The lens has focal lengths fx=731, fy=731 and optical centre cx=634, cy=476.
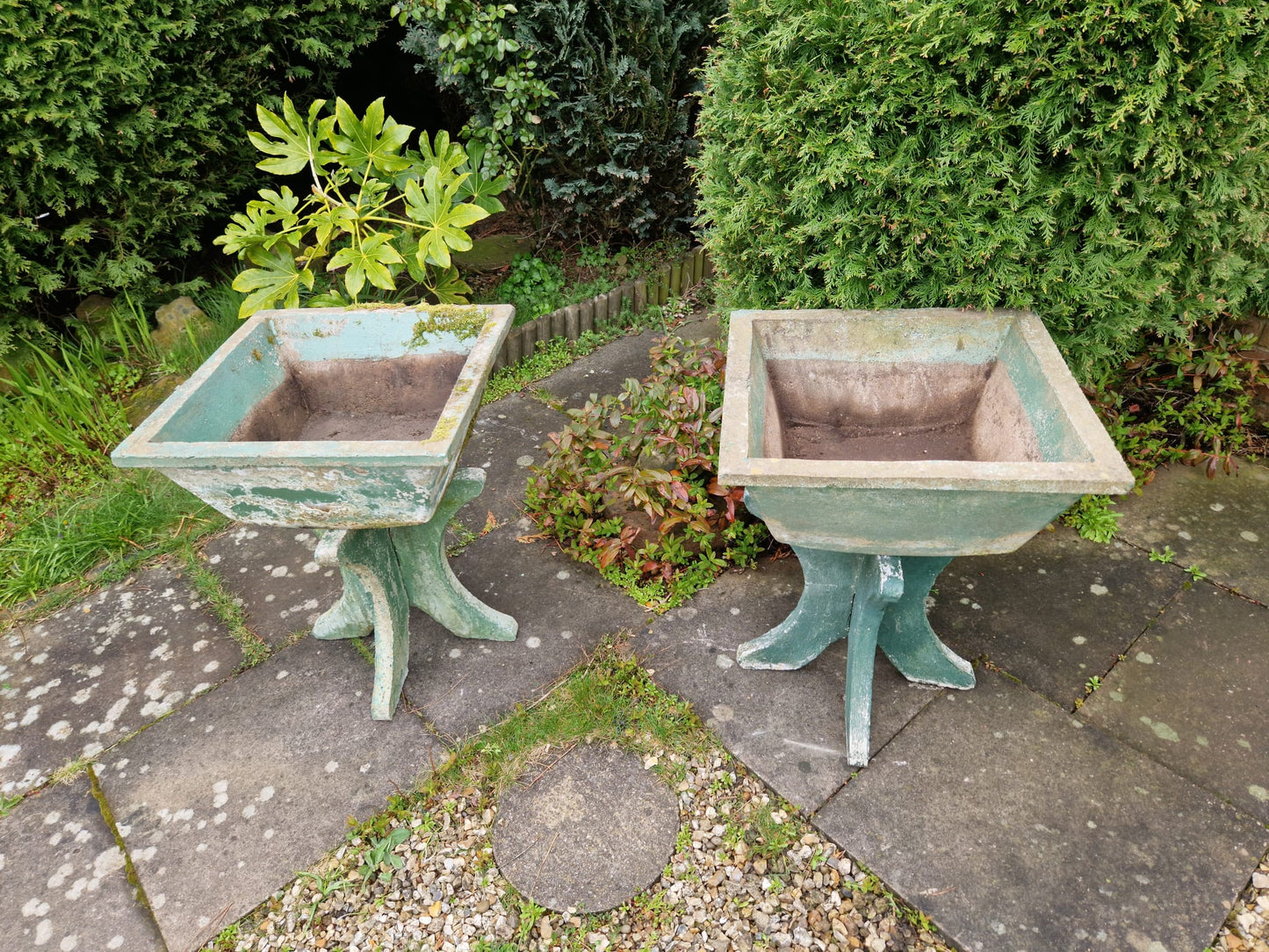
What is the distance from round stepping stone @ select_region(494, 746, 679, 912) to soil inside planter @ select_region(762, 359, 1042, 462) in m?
1.13

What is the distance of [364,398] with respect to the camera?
99.6 inches

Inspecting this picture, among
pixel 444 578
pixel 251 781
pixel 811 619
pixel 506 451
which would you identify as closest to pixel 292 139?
pixel 506 451

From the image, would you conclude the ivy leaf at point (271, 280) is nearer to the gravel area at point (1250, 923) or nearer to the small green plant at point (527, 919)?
the small green plant at point (527, 919)

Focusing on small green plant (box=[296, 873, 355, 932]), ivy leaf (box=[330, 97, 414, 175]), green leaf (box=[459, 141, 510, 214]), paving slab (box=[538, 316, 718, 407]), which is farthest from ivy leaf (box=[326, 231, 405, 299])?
small green plant (box=[296, 873, 355, 932])

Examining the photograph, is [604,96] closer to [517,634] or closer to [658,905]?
[517,634]

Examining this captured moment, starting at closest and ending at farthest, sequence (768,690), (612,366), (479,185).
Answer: (768,690) → (479,185) → (612,366)

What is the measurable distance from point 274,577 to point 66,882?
1.22 meters

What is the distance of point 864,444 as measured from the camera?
241cm

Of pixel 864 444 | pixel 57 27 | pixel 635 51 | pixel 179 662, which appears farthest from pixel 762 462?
pixel 57 27

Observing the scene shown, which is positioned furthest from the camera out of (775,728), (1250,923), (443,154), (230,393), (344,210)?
(443,154)

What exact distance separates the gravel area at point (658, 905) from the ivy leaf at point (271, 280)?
212 cm

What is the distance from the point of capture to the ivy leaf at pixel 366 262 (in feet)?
9.49

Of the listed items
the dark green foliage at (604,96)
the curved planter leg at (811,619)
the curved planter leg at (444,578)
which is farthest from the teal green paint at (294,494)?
the dark green foliage at (604,96)

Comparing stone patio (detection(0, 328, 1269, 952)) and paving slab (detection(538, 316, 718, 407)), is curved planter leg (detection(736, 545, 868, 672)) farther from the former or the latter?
paving slab (detection(538, 316, 718, 407))
